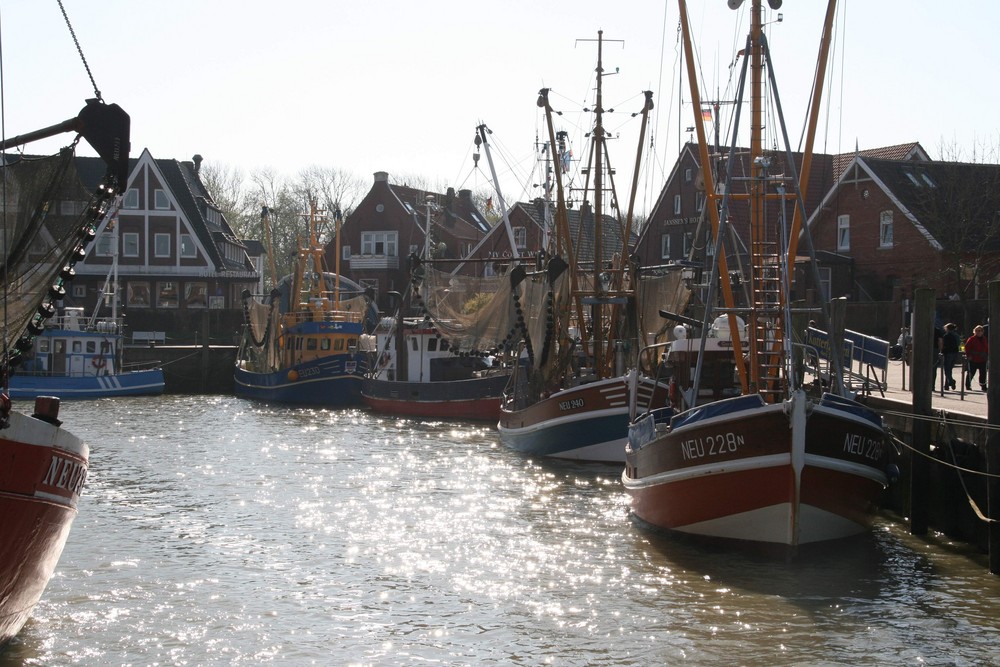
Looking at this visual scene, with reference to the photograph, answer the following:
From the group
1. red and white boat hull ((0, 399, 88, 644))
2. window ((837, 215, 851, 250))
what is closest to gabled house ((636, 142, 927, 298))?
window ((837, 215, 851, 250))

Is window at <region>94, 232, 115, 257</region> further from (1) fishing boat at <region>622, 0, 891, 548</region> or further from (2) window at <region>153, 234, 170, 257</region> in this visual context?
(1) fishing boat at <region>622, 0, 891, 548</region>

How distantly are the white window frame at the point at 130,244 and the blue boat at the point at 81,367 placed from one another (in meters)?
15.3

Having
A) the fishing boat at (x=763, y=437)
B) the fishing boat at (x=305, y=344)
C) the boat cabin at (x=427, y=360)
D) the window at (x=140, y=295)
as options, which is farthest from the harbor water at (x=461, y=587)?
the window at (x=140, y=295)

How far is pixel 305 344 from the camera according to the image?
50625 mm

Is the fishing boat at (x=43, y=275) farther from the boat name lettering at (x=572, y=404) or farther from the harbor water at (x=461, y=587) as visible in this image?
the boat name lettering at (x=572, y=404)

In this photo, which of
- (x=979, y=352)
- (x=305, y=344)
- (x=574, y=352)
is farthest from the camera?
(x=305, y=344)

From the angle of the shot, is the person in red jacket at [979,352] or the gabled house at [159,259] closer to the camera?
the person in red jacket at [979,352]

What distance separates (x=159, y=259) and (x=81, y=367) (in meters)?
17.6

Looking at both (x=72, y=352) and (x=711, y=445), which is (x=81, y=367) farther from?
(x=711, y=445)

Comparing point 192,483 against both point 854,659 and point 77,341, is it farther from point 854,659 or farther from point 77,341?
point 77,341

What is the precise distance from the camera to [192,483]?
931 inches

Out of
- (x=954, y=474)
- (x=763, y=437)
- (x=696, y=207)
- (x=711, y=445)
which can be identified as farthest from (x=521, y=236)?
(x=763, y=437)

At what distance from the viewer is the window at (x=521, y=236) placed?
69.2 m

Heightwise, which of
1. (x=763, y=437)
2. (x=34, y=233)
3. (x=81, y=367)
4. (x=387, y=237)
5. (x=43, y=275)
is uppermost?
(x=387, y=237)
